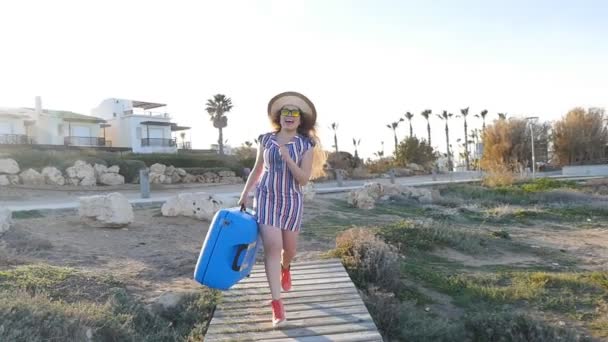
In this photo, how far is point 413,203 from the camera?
1738 cm

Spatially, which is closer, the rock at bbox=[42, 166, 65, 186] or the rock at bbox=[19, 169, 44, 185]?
the rock at bbox=[19, 169, 44, 185]

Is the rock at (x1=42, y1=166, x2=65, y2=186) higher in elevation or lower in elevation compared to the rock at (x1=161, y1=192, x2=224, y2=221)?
higher

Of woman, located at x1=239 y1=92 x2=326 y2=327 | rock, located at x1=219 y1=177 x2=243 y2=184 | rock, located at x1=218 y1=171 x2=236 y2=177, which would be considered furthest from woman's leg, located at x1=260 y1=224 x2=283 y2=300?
rock, located at x1=218 y1=171 x2=236 y2=177

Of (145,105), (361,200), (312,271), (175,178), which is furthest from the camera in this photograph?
(145,105)

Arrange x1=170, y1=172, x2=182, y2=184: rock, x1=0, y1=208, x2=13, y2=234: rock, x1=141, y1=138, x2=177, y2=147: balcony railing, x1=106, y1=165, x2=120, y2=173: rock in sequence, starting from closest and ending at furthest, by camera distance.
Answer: x1=0, y1=208, x2=13, y2=234: rock
x1=106, y1=165, x2=120, y2=173: rock
x1=170, y1=172, x2=182, y2=184: rock
x1=141, y1=138, x2=177, y2=147: balcony railing

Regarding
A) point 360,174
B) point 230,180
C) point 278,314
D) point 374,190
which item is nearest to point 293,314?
point 278,314

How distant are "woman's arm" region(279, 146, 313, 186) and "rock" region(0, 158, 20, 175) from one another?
20.3m

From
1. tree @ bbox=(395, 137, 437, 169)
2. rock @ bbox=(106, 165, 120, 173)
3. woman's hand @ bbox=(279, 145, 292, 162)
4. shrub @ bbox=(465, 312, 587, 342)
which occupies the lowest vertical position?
shrub @ bbox=(465, 312, 587, 342)

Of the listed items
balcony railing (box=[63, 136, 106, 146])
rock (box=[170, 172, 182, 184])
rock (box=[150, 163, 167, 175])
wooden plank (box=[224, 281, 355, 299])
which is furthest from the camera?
balcony railing (box=[63, 136, 106, 146])

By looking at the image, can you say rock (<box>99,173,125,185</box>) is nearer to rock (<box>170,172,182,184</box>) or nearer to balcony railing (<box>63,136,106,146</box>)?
rock (<box>170,172,182,184</box>)

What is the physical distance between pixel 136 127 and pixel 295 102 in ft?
149

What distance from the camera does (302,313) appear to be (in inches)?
172

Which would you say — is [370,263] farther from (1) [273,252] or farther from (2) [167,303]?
(1) [273,252]

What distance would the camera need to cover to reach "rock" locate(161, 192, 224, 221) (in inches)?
416
